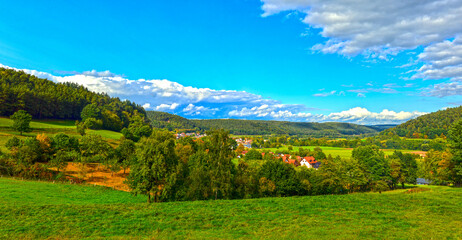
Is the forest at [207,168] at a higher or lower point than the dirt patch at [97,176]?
higher

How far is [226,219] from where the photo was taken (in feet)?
71.9

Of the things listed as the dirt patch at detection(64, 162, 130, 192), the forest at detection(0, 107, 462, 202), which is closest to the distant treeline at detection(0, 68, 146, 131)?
the forest at detection(0, 107, 462, 202)

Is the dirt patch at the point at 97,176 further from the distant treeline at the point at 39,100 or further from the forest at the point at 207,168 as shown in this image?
the distant treeline at the point at 39,100

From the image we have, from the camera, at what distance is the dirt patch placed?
44.5 metres

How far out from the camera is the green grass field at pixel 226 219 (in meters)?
17.1

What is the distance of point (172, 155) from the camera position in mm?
30703

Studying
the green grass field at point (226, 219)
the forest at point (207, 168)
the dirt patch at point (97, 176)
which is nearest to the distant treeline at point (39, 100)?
the forest at point (207, 168)

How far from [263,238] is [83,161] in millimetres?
50536

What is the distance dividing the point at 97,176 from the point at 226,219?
41186mm

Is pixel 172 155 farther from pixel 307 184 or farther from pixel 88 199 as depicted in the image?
pixel 307 184

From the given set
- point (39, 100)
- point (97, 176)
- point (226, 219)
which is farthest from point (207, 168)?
point (39, 100)

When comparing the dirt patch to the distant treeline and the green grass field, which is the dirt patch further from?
the distant treeline

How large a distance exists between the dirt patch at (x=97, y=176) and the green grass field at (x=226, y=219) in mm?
12798

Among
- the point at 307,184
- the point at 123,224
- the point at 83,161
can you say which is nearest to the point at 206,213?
the point at 123,224
